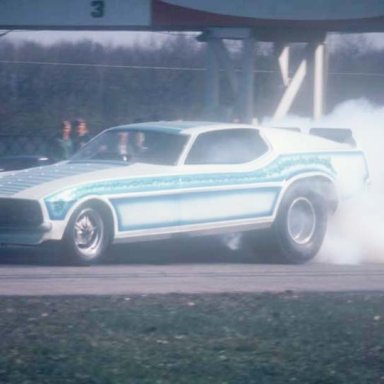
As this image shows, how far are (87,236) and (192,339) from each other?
4686 millimetres

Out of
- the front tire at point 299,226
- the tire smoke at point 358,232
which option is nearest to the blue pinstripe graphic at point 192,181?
the front tire at point 299,226

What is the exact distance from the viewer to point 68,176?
13188mm

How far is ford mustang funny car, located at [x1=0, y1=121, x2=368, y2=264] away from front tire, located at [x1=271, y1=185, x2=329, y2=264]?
0.04 ft

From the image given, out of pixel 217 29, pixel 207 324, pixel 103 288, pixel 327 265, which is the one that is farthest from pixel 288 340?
pixel 217 29

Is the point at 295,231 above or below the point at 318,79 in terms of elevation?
below

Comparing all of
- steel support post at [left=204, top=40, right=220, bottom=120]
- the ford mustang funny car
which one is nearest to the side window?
the ford mustang funny car

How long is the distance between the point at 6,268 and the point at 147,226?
1.65 m

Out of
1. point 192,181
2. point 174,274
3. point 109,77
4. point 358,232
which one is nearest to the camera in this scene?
point 174,274

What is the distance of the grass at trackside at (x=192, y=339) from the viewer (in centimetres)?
761

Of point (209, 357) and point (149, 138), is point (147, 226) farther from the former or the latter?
point (209, 357)

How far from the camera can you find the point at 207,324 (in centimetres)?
920

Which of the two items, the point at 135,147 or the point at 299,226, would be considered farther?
the point at 299,226

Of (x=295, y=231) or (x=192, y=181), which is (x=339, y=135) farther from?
(x=192, y=181)

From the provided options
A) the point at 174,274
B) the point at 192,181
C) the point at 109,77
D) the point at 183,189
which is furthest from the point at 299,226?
the point at 109,77
